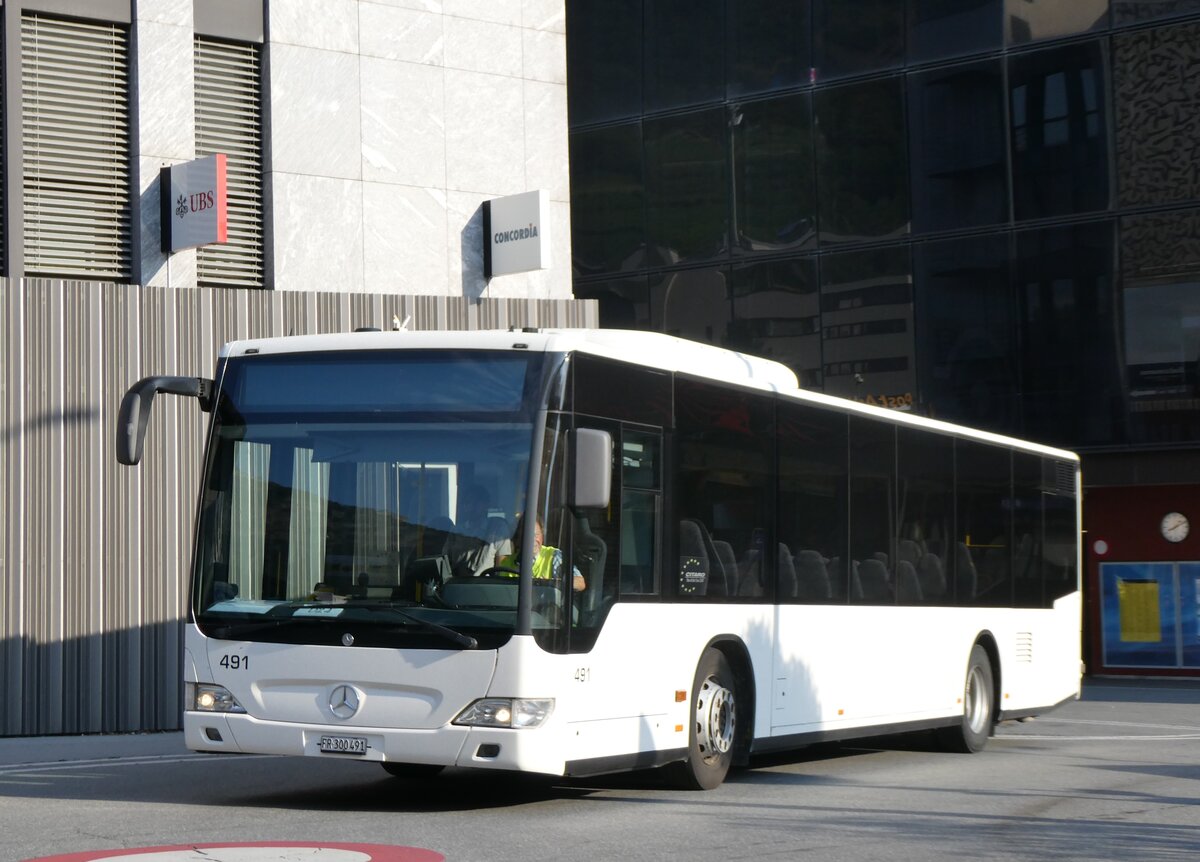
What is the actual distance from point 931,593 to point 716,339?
18.0 meters

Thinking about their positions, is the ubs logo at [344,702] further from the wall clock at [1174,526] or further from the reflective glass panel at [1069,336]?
the wall clock at [1174,526]

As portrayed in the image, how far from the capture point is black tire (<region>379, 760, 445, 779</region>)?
43.2 ft

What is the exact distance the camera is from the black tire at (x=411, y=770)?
13180 millimetres

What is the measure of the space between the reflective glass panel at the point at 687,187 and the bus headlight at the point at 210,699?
2381 centimetres

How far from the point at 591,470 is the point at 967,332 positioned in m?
21.5

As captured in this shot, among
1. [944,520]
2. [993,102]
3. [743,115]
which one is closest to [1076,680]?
[944,520]

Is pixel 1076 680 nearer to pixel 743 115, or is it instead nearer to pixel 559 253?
pixel 559 253

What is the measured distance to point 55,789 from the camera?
12.4 metres

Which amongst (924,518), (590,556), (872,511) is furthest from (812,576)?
(590,556)

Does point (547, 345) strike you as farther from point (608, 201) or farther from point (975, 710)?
point (608, 201)

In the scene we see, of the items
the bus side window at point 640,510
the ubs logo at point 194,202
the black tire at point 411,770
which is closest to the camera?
the bus side window at point 640,510

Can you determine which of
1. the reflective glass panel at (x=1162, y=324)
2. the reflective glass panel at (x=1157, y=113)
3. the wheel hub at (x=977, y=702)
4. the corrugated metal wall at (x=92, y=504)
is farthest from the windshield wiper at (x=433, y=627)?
the reflective glass panel at (x=1157, y=113)

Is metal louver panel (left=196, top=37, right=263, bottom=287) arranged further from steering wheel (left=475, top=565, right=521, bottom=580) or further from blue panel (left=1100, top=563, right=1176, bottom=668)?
blue panel (left=1100, top=563, right=1176, bottom=668)

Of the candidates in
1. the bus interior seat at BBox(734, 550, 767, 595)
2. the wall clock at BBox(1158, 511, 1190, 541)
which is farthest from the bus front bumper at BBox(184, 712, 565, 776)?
the wall clock at BBox(1158, 511, 1190, 541)
